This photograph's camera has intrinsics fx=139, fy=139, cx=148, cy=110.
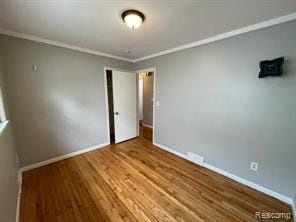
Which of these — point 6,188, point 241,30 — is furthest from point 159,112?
point 6,188

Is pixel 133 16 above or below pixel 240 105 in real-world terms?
above

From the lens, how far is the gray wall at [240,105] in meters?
1.77

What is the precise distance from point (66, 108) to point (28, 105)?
1.94ft

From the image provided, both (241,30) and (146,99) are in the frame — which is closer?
(241,30)

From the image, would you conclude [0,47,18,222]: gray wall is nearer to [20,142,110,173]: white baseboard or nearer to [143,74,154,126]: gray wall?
[20,142,110,173]: white baseboard

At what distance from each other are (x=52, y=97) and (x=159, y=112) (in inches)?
89.1

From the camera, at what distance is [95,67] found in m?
3.17

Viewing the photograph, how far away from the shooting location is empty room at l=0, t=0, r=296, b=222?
163cm

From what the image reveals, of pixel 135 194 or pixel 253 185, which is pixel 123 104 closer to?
pixel 135 194

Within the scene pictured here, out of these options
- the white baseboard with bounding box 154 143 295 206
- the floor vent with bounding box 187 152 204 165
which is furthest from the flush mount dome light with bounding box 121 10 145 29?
the white baseboard with bounding box 154 143 295 206


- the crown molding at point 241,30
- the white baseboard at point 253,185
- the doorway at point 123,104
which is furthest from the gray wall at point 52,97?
the white baseboard at point 253,185

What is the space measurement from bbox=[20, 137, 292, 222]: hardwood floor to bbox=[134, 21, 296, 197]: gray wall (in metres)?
0.40

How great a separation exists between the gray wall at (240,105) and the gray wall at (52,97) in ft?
5.92

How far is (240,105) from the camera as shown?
→ 212cm
